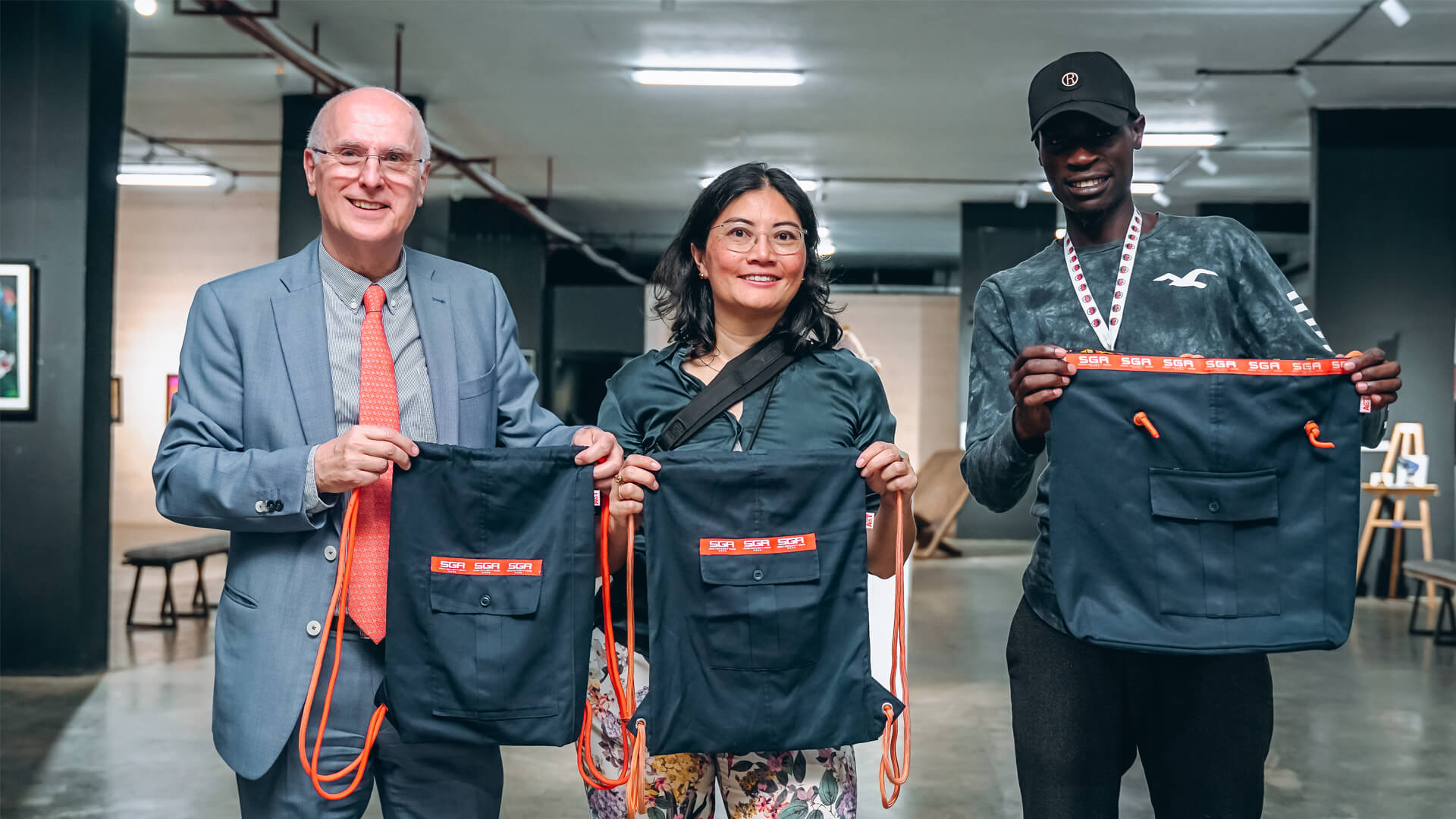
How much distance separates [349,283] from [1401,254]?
9.54 m

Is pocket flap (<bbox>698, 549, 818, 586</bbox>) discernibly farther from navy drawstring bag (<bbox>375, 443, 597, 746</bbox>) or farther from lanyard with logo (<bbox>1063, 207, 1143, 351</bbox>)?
lanyard with logo (<bbox>1063, 207, 1143, 351</bbox>)

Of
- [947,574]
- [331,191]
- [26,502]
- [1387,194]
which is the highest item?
[1387,194]

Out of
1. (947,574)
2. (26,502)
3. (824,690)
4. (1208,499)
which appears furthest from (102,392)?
(947,574)

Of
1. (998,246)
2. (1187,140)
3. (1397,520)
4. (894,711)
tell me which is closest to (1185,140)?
(1187,140)

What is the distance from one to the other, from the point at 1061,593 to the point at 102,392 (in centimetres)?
575

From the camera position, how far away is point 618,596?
181cm

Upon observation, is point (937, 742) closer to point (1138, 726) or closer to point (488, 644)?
point (1138, 726)

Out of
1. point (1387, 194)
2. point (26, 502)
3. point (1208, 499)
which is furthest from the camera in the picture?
point (1387, 194)

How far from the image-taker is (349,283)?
173 cm

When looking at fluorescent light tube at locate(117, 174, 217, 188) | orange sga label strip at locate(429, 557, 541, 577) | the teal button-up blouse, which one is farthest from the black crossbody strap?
fluorescent light tube at locate(117, 174, 217, 188)

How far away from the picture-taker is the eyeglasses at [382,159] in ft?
5.41

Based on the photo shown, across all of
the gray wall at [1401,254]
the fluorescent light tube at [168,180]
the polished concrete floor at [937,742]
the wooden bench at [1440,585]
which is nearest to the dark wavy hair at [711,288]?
the polished concrete floor at [937,742]

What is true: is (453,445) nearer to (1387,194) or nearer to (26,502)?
(26,502)

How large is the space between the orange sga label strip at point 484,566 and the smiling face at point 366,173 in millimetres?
480
